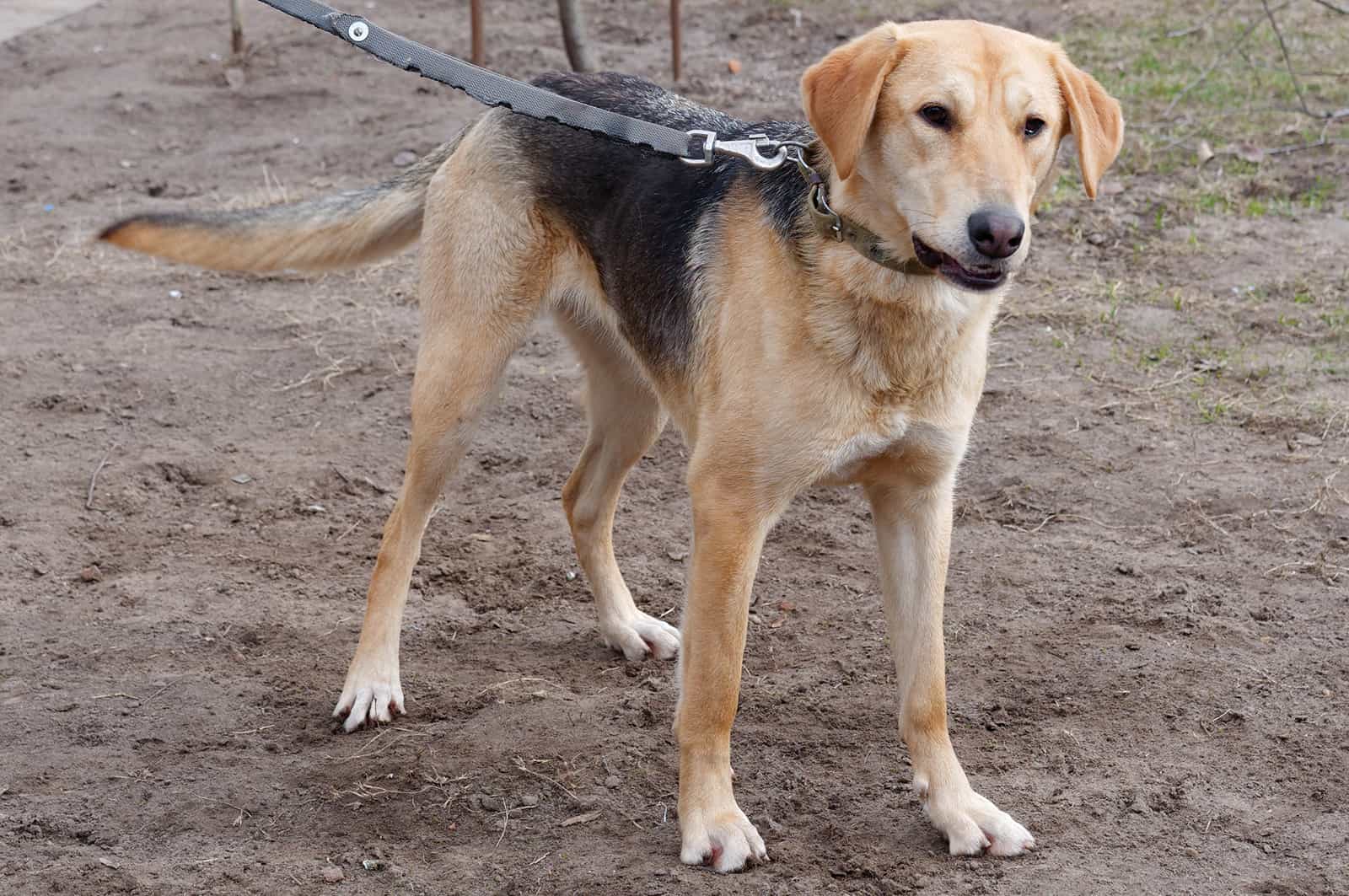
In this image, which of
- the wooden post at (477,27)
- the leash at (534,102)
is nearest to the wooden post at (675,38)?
the wooden post at (477,27)

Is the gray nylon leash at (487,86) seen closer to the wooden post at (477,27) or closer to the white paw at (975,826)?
the white paw at (975,826)

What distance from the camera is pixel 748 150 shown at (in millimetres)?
3398

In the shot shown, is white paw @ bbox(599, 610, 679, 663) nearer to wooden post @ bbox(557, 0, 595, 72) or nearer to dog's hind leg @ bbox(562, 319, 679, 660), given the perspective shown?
dog's hind leg @ bbox(562, 319, 679, 660)

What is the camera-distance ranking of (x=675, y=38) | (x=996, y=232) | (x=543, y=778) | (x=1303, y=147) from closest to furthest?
(x=996, y=232) < (x=543, y=778) < (x=1303, y=147) < (x=675, y=38)

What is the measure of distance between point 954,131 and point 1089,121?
1.19 feet

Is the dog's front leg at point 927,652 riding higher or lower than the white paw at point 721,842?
higher

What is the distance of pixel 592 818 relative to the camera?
352 cm

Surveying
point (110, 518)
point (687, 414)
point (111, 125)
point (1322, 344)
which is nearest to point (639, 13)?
point (111, 125)

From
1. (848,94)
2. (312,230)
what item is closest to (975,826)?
(848,94)

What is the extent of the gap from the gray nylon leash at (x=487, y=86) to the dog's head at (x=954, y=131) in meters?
0.68

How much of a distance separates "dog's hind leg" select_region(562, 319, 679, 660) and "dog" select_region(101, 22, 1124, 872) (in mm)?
13

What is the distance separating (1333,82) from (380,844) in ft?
26.4

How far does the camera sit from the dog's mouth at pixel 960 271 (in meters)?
2.85

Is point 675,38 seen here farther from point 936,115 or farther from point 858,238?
point 936,115
